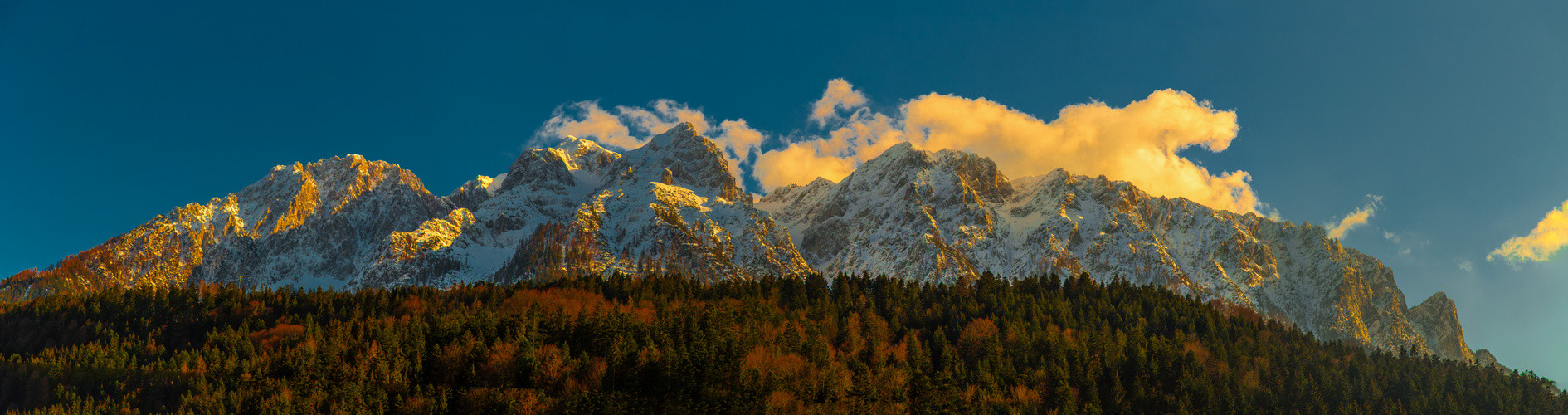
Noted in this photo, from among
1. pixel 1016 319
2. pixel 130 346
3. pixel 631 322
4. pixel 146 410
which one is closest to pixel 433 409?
pixel 631 322

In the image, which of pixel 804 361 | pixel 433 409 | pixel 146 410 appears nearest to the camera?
pixel 433 409

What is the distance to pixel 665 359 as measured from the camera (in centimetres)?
12744

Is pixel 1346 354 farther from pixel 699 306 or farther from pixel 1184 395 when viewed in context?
pixel 699 306

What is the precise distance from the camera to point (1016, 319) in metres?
183

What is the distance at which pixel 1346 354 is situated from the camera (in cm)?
19188

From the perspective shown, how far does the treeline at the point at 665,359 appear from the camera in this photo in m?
126

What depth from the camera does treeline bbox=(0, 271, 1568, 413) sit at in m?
126

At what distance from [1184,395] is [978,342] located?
35919mm

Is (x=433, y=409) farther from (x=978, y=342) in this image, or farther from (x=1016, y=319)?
(x=1016, y=319)

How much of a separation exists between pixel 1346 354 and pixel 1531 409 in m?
31.4

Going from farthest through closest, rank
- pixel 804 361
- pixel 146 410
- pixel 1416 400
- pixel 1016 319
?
pixel 1016 319
pixel 1416 400
pixel 804 361
pixel 146 410

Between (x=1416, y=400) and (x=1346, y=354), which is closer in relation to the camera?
(x=1416, y=400)

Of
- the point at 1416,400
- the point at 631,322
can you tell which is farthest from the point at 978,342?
the point at 1416,400

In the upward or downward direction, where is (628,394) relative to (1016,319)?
downward
